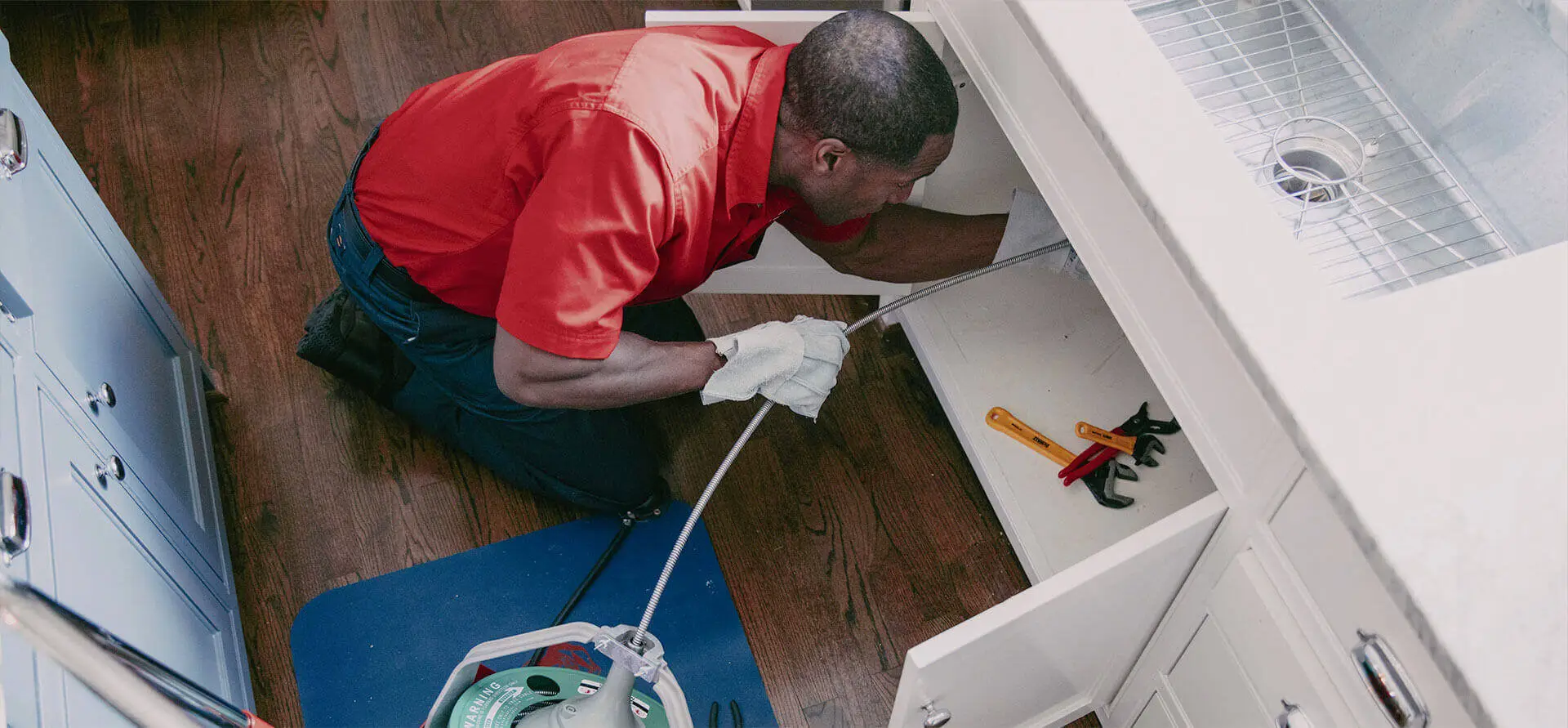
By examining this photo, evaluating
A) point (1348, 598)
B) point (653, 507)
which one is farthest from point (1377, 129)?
point (653, 507)

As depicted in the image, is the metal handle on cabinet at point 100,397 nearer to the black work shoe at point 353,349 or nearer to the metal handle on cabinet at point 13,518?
the metal handle on cabinet at point 13,518

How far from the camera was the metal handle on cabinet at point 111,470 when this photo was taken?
3.64 feet

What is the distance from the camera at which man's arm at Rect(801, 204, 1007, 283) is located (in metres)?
1.32

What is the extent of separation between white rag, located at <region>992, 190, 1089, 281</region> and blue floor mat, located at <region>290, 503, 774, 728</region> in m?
0.56

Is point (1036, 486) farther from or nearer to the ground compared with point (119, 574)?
nearer to the ground

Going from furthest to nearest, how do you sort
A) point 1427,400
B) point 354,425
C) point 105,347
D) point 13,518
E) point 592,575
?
point 354,425, point 592,575, point 105,347, point 13,518, point 1427,400

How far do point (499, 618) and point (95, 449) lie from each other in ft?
1.70

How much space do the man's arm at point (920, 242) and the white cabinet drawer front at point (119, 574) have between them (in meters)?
0.77

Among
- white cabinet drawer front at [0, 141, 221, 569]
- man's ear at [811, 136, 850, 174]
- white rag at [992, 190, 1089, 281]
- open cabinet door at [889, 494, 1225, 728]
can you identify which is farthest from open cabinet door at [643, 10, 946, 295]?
white cabinet drawer front at [0, 141, 221, 569]

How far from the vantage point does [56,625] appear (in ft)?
1.81

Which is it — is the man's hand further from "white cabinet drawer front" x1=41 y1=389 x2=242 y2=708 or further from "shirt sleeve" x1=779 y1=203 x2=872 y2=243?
"white cabinet drawer front" x1=41 y1=389 x2=242 y2=708

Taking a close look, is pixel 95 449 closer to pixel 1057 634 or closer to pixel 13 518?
pixel 13 518

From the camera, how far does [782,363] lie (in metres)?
1.20

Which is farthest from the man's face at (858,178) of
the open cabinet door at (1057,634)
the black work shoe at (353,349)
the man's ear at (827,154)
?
the black work shoe at (353,349)
